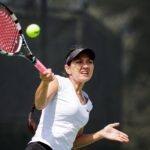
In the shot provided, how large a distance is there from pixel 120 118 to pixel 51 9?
A: 1138 millimetres

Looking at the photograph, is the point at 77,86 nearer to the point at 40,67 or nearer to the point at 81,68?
the point at 81,68

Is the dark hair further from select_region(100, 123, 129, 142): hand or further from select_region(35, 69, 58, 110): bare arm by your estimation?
select_region(100, 123, 129, 142): hand

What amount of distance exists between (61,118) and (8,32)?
59 cm

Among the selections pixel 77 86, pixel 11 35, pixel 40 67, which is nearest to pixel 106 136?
pixel 77 86

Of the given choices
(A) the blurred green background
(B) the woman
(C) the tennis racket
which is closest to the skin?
(B) the woman

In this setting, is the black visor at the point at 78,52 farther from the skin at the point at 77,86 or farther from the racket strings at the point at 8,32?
the racket strings at the point at 8,32

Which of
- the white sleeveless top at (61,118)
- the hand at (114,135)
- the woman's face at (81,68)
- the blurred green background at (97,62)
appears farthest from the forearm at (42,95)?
the blurred green background at (97,62)

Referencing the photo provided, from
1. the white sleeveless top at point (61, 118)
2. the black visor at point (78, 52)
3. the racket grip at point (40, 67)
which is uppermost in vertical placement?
the black visor at point (78, 52)

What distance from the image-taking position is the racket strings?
161 inches

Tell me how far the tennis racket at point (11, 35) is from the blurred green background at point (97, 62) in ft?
6.84

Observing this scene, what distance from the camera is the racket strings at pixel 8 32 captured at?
4.09 metres

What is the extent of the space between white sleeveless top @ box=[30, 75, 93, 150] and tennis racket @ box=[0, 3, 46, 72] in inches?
10.3

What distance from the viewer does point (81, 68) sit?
4125 mm

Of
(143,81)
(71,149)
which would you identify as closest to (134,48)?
(143,81)
